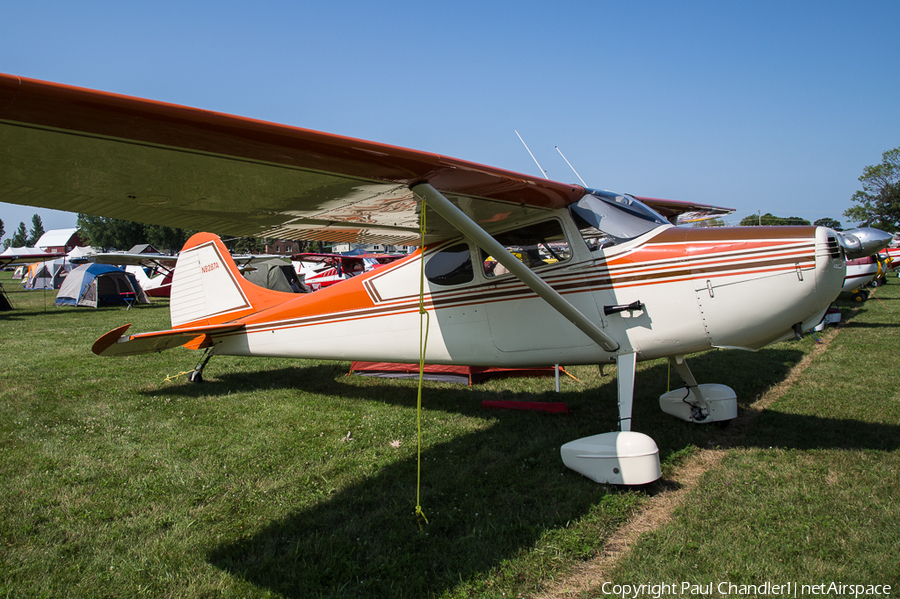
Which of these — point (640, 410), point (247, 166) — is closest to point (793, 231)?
point (640, 410)

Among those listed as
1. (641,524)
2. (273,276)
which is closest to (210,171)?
(641,524)

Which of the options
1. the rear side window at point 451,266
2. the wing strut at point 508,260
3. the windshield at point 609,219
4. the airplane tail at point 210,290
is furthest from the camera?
the airplane tail at point 210,290

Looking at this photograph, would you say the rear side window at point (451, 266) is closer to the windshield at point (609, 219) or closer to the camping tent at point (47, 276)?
the windshield at point (609, 219)

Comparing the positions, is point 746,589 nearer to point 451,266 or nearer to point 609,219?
point 609,219

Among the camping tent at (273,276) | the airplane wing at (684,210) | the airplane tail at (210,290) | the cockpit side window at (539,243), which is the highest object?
the airplane wing at (684,210)

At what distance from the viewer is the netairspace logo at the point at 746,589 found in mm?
2277

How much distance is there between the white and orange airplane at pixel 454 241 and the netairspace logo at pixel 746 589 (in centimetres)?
93

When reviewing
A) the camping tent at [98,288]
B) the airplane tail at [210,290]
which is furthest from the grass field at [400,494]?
the camping tent at [98,288]

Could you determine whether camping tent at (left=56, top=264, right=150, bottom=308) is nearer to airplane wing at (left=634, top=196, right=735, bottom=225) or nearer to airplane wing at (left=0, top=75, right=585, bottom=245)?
airplane wing at (left=0, top=75, right=585, bottom=245)

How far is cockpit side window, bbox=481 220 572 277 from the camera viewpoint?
404 cm

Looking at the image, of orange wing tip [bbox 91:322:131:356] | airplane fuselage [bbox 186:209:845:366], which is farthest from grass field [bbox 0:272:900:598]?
airplane fuselage [bbox 186:209:845:366]

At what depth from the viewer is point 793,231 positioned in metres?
3.44

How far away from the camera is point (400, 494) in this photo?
11.0 feet

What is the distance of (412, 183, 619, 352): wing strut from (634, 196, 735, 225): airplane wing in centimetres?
305
